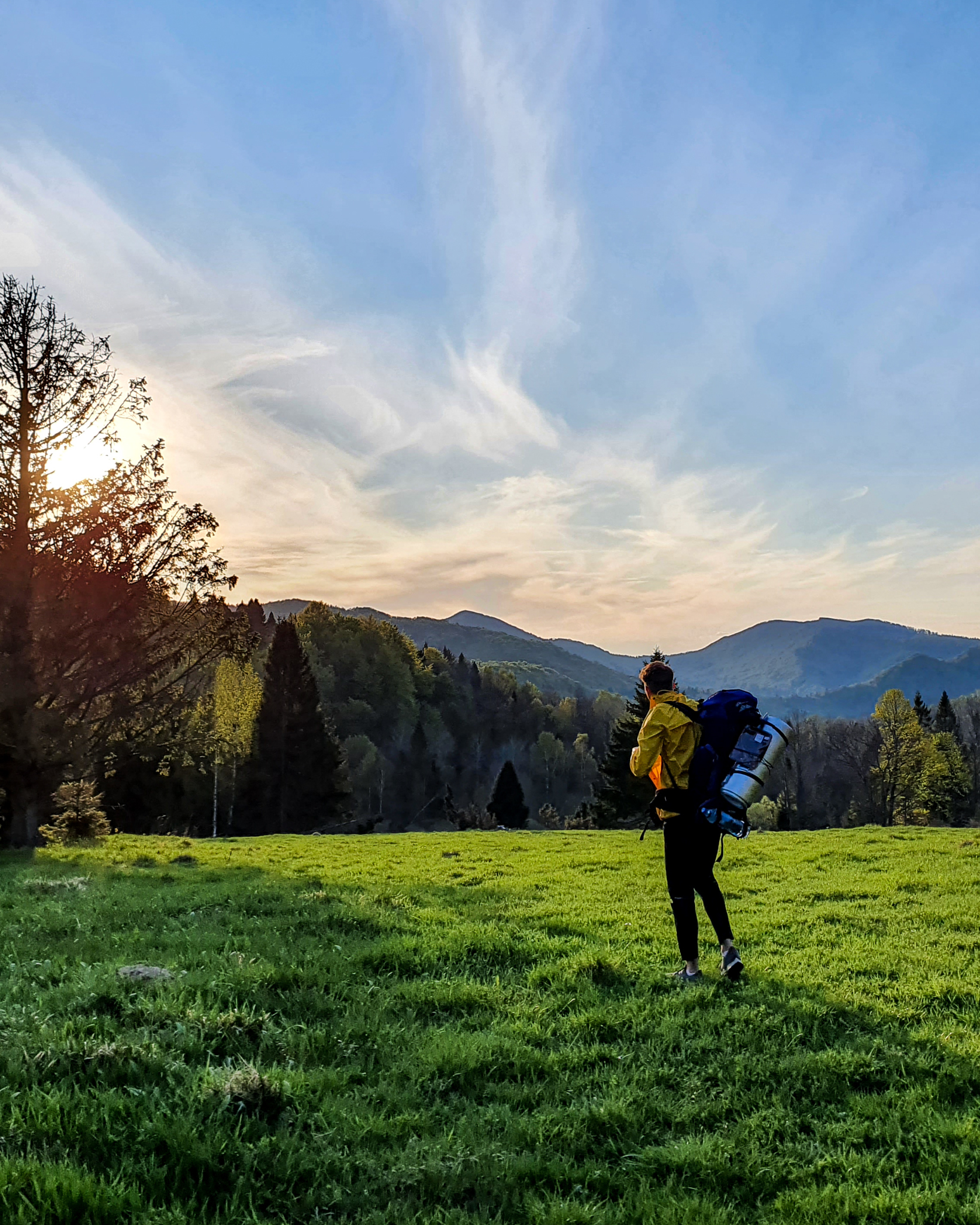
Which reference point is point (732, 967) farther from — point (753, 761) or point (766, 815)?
point (766, 815)

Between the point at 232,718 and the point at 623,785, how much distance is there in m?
28.3

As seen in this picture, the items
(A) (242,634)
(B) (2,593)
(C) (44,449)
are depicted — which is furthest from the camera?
(A) (242,634)

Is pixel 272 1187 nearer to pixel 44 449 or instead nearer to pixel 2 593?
pixel 2 593

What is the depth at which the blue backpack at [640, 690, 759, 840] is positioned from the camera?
7.57 m

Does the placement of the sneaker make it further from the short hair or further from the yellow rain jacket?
the short hair

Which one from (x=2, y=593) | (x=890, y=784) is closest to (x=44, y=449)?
(x=2, y=593)

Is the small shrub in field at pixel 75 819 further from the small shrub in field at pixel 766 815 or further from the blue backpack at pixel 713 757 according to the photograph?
the small shrub in field at pixel 766 815

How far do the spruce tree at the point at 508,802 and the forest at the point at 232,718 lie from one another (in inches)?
6.7

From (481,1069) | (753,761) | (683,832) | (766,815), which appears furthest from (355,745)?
(481,1069)

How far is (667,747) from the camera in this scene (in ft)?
25.5

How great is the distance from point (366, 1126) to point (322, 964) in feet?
10.8

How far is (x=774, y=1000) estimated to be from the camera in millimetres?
6688

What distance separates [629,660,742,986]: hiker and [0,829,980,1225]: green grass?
424 millimetres

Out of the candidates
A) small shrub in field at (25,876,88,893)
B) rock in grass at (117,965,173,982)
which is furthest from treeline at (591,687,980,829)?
rock in grass at (117,965,173,982)
